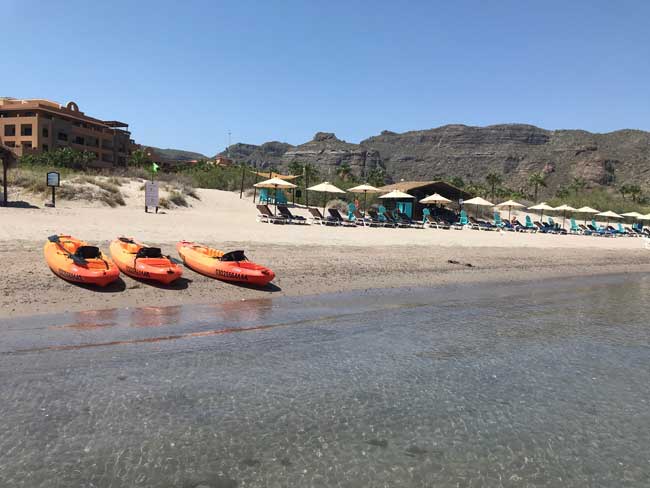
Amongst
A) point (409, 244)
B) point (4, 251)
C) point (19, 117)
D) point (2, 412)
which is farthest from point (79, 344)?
point (19, 117)

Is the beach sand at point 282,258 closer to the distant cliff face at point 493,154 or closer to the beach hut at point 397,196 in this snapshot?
the beach hut at point 397,196

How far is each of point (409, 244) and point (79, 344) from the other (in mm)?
11158

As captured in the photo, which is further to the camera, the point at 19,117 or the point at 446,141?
the point at 446,141

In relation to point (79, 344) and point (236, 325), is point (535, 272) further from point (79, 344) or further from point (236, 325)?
point (79, 344)

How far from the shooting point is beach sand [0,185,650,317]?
796cm

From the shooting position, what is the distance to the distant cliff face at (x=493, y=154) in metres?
77.5

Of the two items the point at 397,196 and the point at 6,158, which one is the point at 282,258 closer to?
the point at 6,158

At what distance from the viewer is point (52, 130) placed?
4950 cm

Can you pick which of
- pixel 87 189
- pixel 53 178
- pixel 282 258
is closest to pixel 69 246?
pixel 282 258

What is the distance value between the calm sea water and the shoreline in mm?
611

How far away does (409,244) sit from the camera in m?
15.6

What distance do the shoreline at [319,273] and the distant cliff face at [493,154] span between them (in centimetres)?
5820

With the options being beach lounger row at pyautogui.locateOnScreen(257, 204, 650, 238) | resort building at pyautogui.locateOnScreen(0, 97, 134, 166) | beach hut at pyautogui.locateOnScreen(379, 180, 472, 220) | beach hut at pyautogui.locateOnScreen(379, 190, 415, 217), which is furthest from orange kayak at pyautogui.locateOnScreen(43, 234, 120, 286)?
resort building at pyautogui.locateOnScreen(0, 97, 134, 166)

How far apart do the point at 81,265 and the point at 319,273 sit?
15.3 ft
